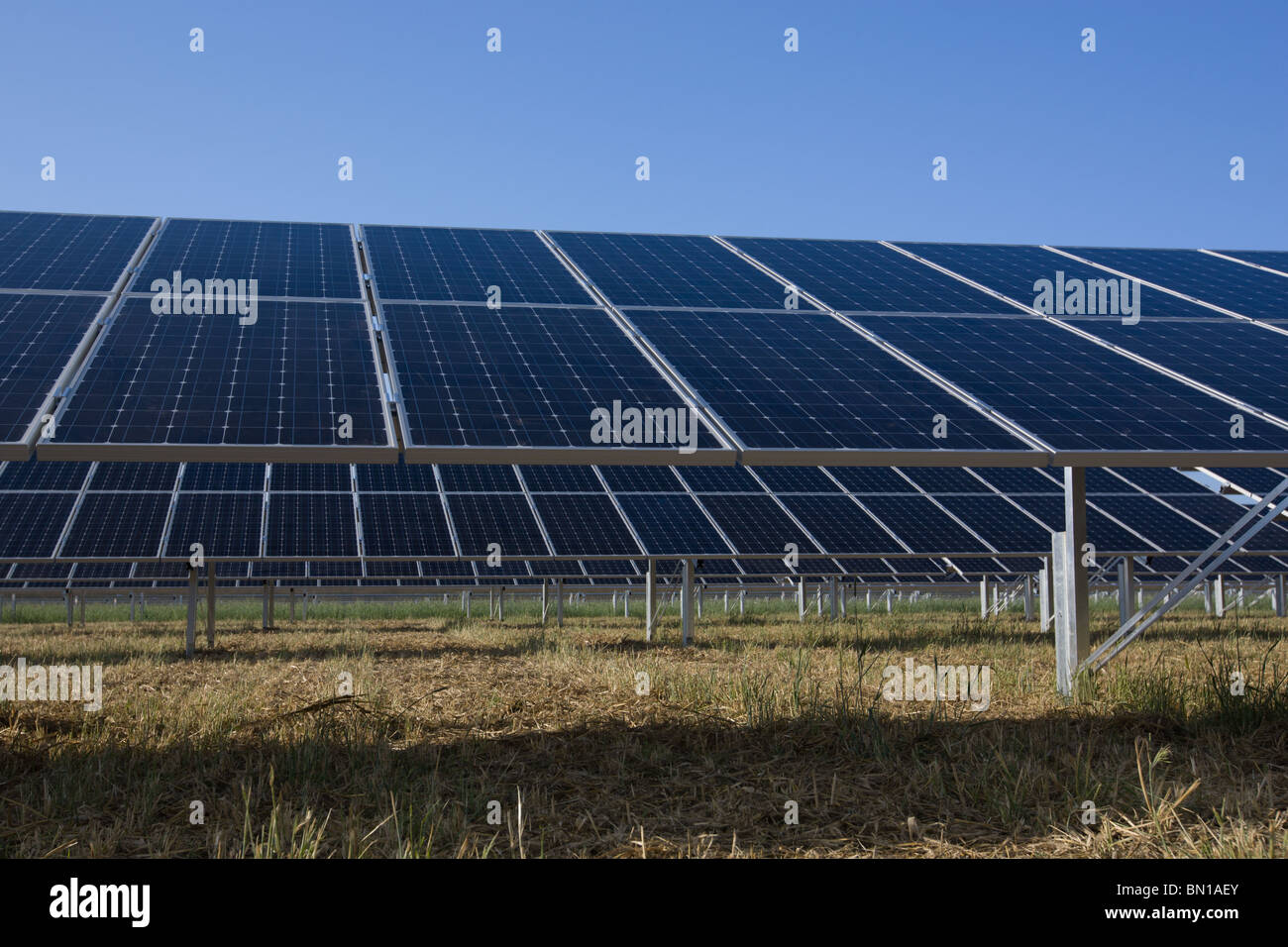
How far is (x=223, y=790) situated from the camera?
8.26 m

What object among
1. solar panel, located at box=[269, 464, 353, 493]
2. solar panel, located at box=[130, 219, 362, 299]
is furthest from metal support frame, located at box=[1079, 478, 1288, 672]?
solar panel, located at box=[269, 464, 353, 493]

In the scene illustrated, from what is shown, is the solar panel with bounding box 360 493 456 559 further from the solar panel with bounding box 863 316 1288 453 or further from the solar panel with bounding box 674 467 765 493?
the solar panel with bounding box 863 316 1288 453

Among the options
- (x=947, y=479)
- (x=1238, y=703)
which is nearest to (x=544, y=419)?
(x=1238, y=703)

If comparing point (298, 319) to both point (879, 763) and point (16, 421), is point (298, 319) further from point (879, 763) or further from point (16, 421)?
point (879, 763)

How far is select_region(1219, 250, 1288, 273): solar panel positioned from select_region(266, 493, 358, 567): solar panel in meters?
19.6

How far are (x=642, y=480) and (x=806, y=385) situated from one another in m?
16.4

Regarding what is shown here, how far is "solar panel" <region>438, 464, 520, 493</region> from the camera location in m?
28.1

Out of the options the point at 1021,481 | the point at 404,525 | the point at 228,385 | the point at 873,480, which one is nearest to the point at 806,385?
the point at 228,385

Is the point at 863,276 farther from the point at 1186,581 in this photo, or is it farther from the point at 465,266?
the point at 1186,581

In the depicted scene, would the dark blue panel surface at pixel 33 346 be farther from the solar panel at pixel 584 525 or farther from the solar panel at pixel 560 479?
the solar panel at pixel 560 479
